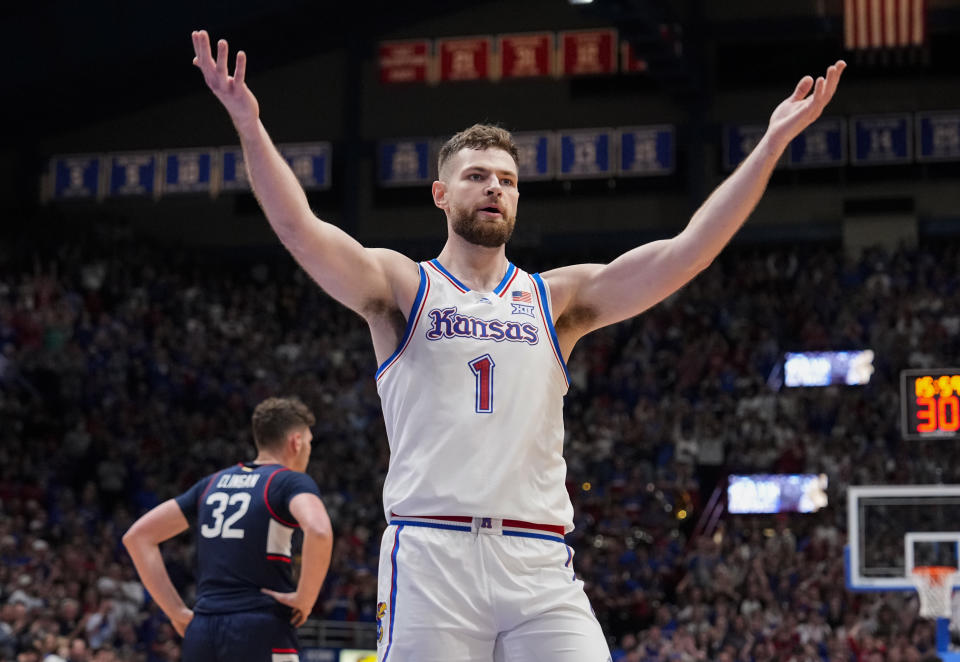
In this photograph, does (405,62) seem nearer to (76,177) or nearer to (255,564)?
(76,177)

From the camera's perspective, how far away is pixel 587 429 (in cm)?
2322

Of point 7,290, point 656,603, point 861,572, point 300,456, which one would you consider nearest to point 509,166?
point 300,456

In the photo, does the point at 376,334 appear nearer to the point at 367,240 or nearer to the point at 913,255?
the point at 913,255

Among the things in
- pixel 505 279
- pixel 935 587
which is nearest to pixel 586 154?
pixel 935 587

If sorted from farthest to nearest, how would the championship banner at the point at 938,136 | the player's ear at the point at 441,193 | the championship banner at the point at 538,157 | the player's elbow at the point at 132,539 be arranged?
the championship banner at the point at 538,157
the championship banner at the point at 938,136
the player's elbow at the point at 132,539
the player's ear at the point at 441,193

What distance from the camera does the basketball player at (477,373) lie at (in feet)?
14.3

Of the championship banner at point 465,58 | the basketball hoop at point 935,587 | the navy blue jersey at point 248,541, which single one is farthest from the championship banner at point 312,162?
the navy blue jersey at point 248,541

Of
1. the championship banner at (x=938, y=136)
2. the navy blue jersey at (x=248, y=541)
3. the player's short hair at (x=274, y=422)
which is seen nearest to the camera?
the navy blue jersey at (x=248, y=541)

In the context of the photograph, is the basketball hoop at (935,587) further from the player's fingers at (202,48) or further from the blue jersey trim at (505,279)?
the player's fingers at (202,48)

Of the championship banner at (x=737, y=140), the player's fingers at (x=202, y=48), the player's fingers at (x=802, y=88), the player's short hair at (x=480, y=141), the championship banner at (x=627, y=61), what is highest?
the championship banner at (x=627, y=61)

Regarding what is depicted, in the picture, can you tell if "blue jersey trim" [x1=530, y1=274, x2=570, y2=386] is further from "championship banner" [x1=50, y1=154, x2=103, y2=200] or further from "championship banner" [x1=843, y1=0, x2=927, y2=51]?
"championship banner" [x1=50, y1=154, x2=103, y2=200]

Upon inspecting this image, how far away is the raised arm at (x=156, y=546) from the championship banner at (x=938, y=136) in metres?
21.5

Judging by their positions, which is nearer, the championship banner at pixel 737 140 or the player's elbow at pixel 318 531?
the player's elbow at pixel 318 531

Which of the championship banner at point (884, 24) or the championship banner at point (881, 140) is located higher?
the championship banner at point (884, 24)
